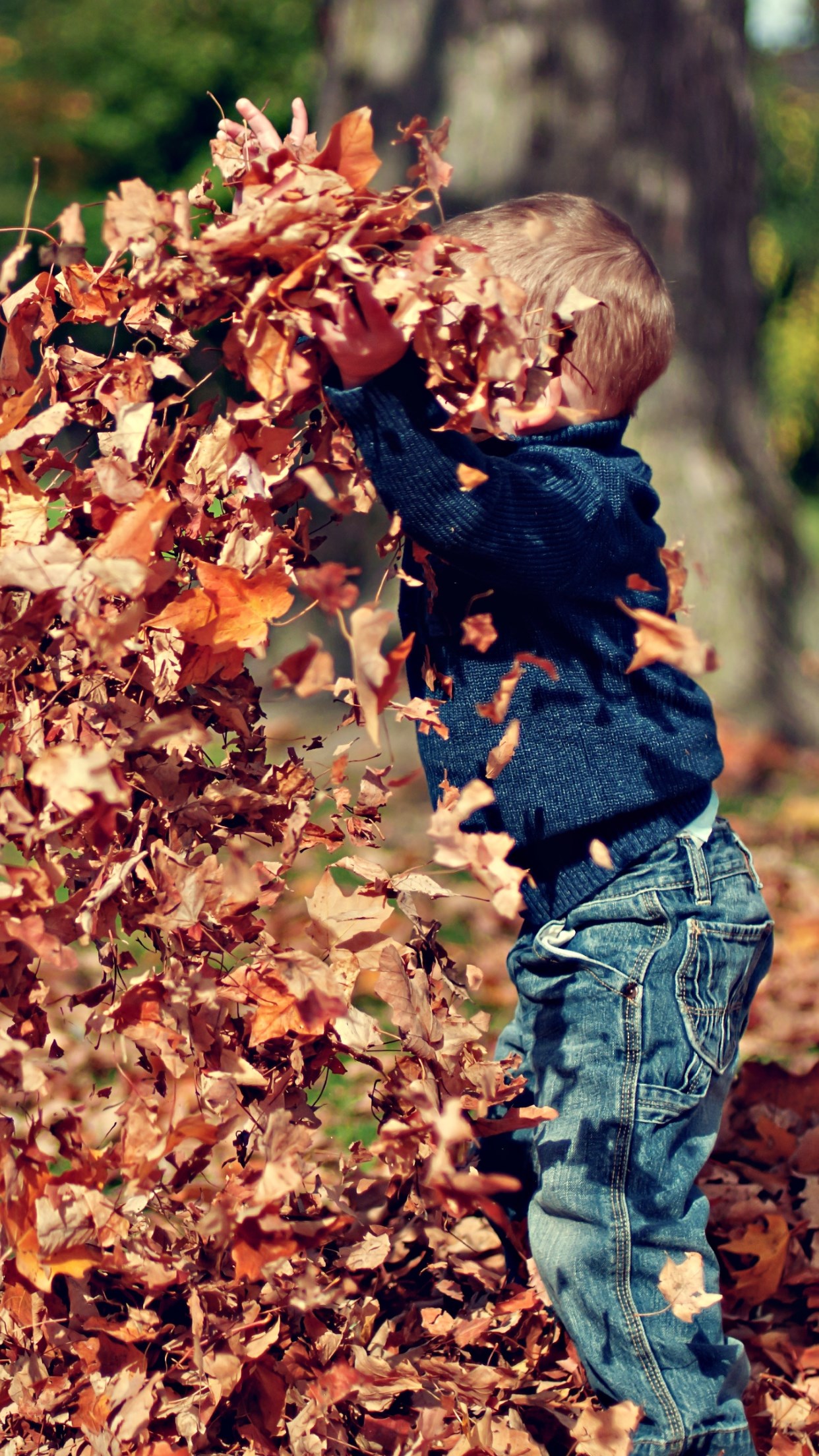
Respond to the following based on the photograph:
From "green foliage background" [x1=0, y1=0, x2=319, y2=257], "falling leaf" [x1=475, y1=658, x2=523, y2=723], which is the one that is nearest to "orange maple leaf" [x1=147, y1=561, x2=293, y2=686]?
"falling leaf" [x1=475, y1=658, x2=523, y2=723]

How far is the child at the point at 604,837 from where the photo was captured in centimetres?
180

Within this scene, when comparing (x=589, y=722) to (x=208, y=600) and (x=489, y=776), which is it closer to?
(x=489, y=776)

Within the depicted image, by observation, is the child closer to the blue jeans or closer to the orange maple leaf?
the blue jeans

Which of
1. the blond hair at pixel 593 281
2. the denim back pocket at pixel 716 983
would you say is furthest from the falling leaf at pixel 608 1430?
the blond hair at pixel 593 281

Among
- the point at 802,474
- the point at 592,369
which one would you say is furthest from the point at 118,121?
the point at 592,369

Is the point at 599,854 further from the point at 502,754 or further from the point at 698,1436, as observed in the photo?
the point at 698,1436

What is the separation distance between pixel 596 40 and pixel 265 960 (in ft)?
18.8

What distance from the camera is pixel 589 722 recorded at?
6.23ft

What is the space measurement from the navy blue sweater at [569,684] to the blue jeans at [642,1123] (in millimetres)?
81

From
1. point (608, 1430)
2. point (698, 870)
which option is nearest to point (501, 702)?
point (698, 870)

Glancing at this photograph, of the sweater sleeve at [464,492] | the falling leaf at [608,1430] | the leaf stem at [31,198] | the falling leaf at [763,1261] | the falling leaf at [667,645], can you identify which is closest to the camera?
the leaf stem at [31,198]

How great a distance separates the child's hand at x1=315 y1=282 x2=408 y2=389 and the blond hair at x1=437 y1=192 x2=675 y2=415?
31 cm

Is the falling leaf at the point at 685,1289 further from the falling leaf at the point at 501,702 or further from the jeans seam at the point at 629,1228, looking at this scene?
the falling leaf at the point at 501,702

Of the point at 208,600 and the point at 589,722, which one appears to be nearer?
the point at 208,600
